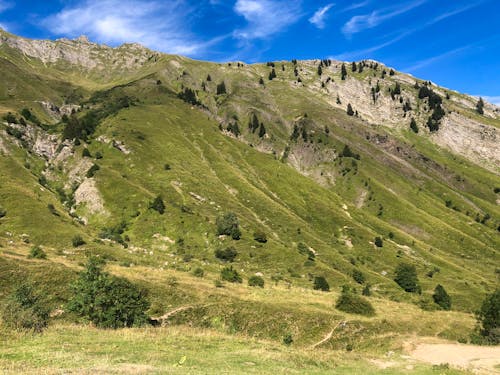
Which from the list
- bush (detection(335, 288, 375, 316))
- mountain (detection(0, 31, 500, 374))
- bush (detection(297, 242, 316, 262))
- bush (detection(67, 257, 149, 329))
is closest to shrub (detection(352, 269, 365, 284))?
mountain (detection(0, 31, 500, 374))

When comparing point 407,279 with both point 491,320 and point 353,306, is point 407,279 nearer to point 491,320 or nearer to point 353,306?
point 491,320

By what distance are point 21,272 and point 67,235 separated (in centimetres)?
3483

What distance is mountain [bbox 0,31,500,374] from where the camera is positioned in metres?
41.7

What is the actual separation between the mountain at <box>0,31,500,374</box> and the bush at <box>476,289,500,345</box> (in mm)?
3098

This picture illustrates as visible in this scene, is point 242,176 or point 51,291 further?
point 242,176

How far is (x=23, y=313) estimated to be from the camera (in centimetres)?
2250

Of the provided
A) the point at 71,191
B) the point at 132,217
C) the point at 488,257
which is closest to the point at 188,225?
the point at 132,217

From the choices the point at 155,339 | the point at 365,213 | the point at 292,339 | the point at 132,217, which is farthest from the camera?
the point at 365,213

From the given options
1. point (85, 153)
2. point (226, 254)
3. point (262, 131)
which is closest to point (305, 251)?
point (226, 254)

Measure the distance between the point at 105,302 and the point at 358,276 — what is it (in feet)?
223

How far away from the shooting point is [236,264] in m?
79.4

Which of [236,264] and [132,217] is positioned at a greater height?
[132,217]

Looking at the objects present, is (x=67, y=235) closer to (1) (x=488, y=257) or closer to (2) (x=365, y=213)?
(2) (x=365, y=213)

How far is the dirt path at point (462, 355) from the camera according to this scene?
25.9 meters
